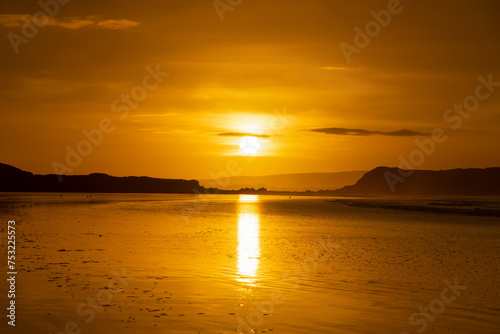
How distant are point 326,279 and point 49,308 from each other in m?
11.0

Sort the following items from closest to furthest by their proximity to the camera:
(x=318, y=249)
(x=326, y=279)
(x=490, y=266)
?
(x=326, y=279), (x=490, y=266), (x=318, y=249)

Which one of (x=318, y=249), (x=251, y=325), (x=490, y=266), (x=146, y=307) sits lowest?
(x=251, y=325)

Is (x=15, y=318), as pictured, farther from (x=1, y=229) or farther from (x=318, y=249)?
(x=1, y=229)

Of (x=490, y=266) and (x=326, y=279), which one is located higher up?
(x=490, y=266)

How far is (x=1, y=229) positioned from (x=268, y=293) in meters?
31.7

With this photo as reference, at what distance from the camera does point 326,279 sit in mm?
20984

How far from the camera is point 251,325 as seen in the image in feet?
44.8

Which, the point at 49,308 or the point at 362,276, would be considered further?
the point at 362,276

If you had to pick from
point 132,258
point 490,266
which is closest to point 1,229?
point 132,258

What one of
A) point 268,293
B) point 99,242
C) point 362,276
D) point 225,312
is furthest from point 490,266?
point 99,242

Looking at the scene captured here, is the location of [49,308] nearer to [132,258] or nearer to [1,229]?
[132,258]

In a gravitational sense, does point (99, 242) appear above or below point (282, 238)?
below

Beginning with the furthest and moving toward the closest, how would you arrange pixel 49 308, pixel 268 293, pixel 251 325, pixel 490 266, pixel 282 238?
pixel 282 238
pixel 490 266
pixel 268 293
pixel 49 308
pixel 251 325

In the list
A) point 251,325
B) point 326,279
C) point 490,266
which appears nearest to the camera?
point 251,325
